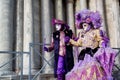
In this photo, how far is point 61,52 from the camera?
7426mm

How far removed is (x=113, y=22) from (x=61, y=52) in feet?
13.7

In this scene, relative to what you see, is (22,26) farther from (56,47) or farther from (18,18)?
(56,47)

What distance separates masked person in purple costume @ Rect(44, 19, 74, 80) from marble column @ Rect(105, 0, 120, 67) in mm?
3609

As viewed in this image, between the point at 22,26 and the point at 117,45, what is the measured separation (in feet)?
12.4

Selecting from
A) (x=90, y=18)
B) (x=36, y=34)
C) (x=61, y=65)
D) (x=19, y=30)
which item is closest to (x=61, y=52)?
(x=61, y=65)

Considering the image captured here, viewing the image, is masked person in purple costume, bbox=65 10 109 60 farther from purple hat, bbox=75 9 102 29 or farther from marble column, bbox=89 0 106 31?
marble column, bbox=89 0 106 31

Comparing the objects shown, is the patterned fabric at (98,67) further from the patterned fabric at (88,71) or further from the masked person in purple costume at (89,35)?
the masked person in purple costume at (89,35)

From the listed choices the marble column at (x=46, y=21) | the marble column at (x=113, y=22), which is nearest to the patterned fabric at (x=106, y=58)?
the marble column at (x=113, y=22)

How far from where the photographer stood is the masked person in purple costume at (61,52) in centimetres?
726

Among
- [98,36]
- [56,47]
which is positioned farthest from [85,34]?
[56,47]

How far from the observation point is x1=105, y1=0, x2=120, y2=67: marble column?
10.8 m

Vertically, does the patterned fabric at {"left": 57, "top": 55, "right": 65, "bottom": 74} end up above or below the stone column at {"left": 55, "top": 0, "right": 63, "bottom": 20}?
below

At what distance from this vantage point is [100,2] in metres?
11.2

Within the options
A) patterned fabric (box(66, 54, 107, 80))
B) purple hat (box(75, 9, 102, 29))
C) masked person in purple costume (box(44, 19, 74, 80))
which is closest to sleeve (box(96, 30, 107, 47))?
purple hat (box(75, 9, 102, 29))
